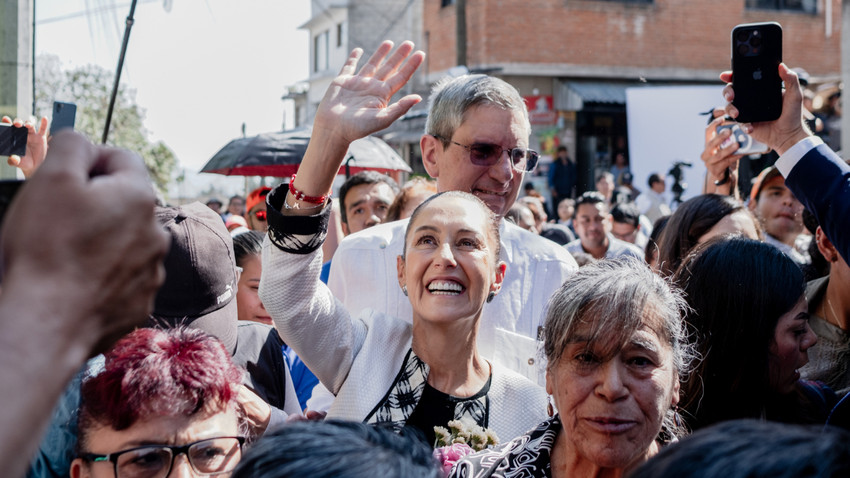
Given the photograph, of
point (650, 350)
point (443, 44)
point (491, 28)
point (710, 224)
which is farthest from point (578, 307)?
point (443, 44)

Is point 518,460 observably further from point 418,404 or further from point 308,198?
point 308,198

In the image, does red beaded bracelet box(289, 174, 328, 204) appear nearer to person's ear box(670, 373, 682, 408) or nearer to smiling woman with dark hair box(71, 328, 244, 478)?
smiling woman with dark hair box(71, 328, 244, 478)

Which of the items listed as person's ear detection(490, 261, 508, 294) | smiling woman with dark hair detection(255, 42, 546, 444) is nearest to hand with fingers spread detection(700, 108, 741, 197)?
person's ear detection(490, 261, 508, 294)

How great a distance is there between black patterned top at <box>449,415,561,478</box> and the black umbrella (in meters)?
4.70

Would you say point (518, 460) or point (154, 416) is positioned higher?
point (154, 416)

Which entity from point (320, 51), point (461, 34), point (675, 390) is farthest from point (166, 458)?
point (320, 51)

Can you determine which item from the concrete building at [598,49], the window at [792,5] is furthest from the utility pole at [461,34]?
the window at [792,5]

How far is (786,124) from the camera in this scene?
2648 millimetres

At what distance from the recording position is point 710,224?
3662 mm

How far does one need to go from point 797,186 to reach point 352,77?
1.31 meters

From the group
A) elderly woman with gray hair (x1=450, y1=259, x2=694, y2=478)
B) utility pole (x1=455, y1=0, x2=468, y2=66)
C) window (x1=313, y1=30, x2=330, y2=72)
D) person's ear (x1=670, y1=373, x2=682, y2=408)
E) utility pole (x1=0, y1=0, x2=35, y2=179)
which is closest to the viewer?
elderly woman with gray hair (x1=450, y1=259, x2=694, y2=478)

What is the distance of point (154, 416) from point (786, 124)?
2.02m

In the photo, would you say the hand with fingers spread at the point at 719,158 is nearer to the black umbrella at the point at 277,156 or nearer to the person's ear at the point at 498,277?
the person's ear at the point at 498,277

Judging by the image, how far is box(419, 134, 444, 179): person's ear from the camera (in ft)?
10.9
